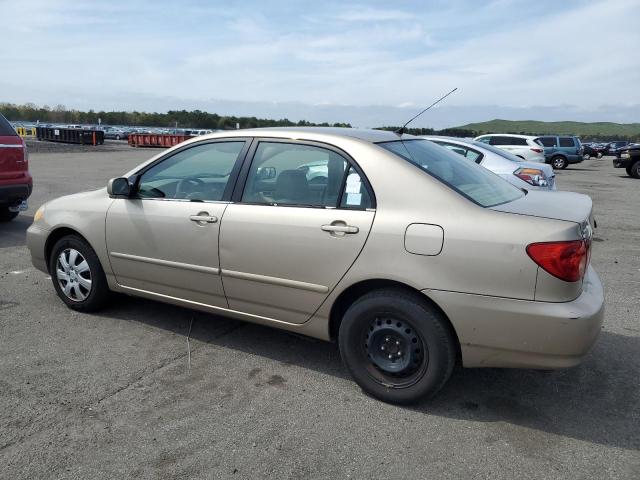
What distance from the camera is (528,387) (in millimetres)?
3502

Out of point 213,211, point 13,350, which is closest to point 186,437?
point 213,211

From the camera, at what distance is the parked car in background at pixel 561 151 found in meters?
27.2

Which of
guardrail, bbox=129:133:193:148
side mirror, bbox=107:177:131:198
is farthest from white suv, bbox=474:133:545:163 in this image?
guardrail, bbox=129:133:193:148

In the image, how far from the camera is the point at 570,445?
2.85 metres

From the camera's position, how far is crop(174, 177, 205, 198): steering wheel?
4055mm

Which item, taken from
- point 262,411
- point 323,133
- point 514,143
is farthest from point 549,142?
point 262,411

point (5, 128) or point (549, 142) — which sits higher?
point (549, 142)

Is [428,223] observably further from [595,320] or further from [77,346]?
[77,346]

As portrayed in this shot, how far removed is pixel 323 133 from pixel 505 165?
560cm

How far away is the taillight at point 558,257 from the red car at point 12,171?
24.8 feet

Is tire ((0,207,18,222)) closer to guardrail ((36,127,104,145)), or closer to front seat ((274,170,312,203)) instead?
front seat ((274,170,312,203))

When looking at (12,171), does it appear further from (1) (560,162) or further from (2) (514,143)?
(1) (560,162)

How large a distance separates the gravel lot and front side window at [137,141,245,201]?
3.72 feet

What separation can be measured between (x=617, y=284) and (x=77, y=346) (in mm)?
5310
